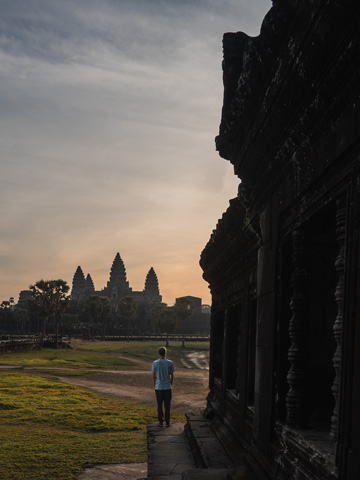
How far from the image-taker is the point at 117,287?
443ft

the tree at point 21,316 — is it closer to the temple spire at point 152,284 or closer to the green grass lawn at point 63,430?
the temple spire at point 152,284

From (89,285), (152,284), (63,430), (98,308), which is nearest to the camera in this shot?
(63,430)

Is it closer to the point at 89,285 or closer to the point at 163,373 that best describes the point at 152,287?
the point at 89,285

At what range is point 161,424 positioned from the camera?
929 centimetres

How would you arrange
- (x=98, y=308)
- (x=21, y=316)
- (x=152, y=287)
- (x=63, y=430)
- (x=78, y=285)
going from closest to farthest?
(x=63, y=430), (x=98, y=308), (x=21, y=316), (x=152, y=287), (x=78, y=285)

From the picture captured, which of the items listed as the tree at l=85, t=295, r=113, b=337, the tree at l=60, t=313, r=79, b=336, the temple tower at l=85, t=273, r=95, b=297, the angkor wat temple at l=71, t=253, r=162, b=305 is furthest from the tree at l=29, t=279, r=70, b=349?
the temple tower at l=85, t=273, r=95, b=297

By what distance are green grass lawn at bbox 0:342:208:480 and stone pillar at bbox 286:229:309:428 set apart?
555 cm

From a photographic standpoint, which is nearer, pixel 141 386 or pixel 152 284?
pixel 141 386

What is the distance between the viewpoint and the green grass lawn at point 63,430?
855 cm

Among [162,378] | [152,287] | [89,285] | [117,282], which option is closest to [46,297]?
[162,378]

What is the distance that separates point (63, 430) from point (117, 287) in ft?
408

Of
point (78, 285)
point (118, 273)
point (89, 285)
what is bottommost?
point (78, 285)

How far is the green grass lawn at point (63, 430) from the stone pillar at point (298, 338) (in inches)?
218

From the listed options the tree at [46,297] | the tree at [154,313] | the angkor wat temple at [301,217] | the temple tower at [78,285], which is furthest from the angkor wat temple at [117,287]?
the angkor wat temple at [301,217]
